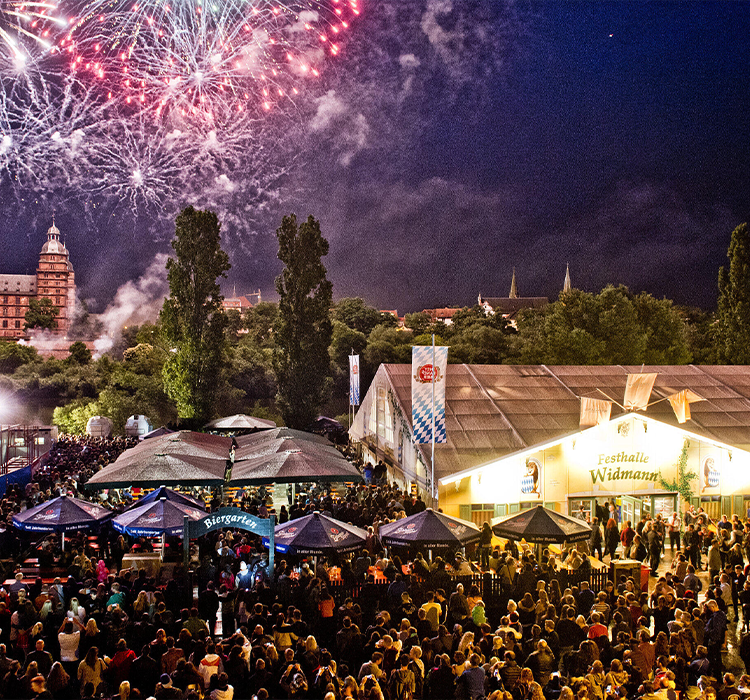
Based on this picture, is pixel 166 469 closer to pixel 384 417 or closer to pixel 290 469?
pixel 290 469

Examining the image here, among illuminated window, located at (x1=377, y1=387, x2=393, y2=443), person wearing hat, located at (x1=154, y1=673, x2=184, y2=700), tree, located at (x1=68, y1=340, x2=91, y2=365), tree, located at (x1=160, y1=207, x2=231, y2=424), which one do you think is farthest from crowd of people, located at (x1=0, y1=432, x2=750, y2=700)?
tree, located at (x1=68, y1=340, x2=91, y2=365)

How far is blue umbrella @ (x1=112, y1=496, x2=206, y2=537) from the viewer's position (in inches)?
517

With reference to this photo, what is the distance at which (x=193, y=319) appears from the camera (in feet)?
125

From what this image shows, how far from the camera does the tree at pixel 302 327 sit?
122 feet

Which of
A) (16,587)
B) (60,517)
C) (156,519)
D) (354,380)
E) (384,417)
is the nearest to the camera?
(16,587)

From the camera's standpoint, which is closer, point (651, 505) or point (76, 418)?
point (651, 505)

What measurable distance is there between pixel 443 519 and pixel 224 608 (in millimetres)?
4853

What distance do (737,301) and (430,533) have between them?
1441 inches

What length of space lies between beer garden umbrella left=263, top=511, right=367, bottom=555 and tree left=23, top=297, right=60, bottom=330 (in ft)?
414

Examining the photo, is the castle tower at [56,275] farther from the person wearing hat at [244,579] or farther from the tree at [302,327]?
the person wearing hat at [244,579]

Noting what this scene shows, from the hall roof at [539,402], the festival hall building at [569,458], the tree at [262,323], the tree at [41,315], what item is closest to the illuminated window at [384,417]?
the hall roof at [539,402]

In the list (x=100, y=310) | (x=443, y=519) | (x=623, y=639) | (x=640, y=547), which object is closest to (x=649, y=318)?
(x=640, y=547)

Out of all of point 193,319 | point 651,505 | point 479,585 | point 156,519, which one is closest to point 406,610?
point 479,585

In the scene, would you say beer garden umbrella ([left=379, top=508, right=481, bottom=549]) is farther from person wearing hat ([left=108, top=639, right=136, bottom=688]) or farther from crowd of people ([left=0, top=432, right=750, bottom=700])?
person wearing hat ([left=108, top=639, right=136, bottom=688])
